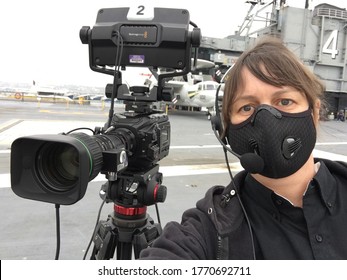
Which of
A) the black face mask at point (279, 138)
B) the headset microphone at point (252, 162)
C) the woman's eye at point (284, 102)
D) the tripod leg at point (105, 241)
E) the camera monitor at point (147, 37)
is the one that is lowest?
the tripod leg at point (105, 241)

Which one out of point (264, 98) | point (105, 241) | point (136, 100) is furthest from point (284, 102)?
A: point (105, 241)

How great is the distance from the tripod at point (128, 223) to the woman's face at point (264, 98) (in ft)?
2.26

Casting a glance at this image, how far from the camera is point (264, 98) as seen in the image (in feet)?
3.58

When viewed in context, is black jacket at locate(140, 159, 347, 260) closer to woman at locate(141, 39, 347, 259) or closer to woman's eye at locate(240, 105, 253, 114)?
woman at locate(141, 39, 347, 259)

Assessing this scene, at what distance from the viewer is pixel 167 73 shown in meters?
1.73

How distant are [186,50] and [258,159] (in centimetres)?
86

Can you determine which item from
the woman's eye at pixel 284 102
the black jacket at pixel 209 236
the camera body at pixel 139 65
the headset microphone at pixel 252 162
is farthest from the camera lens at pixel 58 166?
the woman's eye at pixel 284 102

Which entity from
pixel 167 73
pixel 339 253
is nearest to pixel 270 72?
pixel 339 253

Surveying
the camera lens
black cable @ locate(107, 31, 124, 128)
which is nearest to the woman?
the camera lens

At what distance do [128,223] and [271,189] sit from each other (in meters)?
0.89

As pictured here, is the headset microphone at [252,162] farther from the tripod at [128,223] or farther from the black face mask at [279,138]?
the tripod at [128,223]

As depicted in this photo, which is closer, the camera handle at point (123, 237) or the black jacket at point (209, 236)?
the black jacket at point (209, 236)

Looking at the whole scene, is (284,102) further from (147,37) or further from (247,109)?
(147,37)

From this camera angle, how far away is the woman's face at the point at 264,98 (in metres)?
1.09
